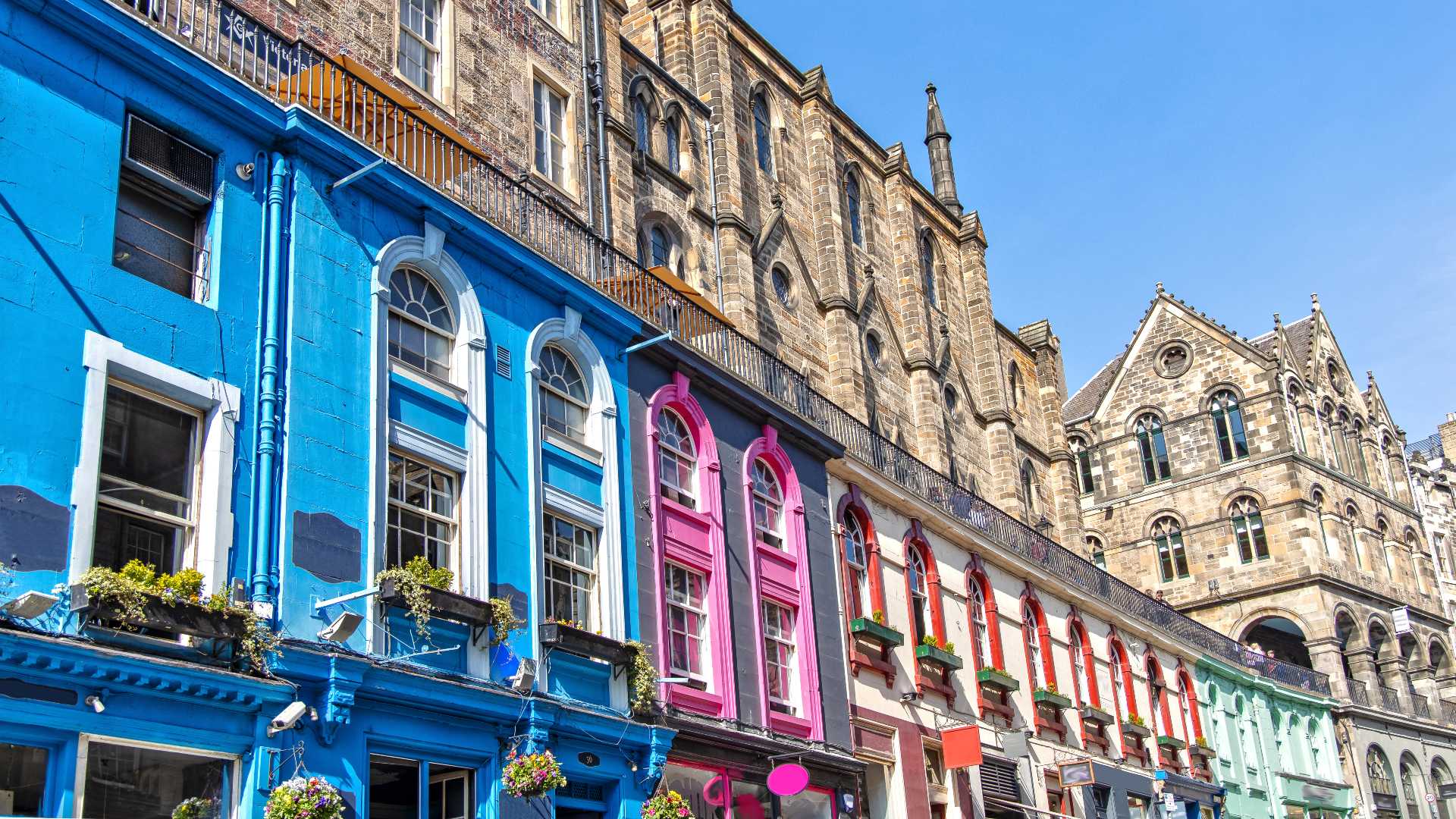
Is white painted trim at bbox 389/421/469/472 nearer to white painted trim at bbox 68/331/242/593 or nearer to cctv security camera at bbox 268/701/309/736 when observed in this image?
white painted trim at bbox 68/331/242/593

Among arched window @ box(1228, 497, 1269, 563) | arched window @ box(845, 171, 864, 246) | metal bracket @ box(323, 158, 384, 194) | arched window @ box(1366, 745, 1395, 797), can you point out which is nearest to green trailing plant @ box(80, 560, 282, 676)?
metal bracket @ box(323, 158, 384, 194)

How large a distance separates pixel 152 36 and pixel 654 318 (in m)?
8.94

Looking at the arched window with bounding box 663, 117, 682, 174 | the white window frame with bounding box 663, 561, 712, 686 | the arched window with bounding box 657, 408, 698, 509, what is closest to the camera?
the white window frame with bounding box 663, 561, 712, 686

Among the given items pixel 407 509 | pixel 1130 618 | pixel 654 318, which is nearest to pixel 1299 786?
pixel 1130 618

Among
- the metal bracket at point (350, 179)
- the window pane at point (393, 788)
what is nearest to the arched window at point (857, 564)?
the window pane at point (393, 788)

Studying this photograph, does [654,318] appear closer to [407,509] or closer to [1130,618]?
[407,509]

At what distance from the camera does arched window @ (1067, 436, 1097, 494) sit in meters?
58.0

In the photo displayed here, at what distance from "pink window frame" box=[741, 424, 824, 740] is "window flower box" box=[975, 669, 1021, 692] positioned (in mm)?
5904

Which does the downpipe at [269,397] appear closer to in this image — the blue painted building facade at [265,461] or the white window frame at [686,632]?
the blue painted building facade at [265,461]

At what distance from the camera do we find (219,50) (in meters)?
16.1

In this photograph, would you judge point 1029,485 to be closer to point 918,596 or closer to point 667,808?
point 918,596

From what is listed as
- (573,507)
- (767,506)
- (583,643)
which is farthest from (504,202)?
(767,506)

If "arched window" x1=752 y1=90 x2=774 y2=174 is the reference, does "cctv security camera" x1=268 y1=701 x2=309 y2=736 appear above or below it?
below

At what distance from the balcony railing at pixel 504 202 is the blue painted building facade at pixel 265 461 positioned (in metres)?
0.49
